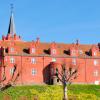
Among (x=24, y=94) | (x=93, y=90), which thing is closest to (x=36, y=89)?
(x=24, y=94)

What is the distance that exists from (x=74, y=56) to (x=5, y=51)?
1660cm

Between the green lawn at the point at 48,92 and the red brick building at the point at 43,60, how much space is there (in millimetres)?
8875

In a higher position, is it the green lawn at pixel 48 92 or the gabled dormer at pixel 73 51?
the gabled dormer at pixel 73 51

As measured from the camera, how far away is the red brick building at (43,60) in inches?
4368

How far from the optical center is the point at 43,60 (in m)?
114

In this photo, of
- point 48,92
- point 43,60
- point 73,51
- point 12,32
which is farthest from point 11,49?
point 12,32

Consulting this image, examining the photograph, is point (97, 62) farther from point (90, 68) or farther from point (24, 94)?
point (24, 94)

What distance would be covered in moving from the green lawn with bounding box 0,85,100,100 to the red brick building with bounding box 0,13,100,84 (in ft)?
29.1

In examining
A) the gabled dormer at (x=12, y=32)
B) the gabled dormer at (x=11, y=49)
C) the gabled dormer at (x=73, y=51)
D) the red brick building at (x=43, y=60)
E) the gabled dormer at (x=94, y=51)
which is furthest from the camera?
the gabled dormer at (x=12, y=32)

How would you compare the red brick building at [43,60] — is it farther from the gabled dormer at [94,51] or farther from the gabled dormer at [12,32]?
the gabled dormer at [12,32]

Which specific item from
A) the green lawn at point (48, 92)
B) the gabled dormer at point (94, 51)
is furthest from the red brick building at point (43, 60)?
the green lawn at point (48, 92)

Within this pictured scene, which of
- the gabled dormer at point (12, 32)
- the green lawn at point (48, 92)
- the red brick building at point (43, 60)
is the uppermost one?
the gabled dormer at point (12, 32)

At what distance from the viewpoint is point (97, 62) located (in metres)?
118

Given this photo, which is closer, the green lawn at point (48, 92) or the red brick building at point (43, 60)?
the green lawn at point (48, 92)
